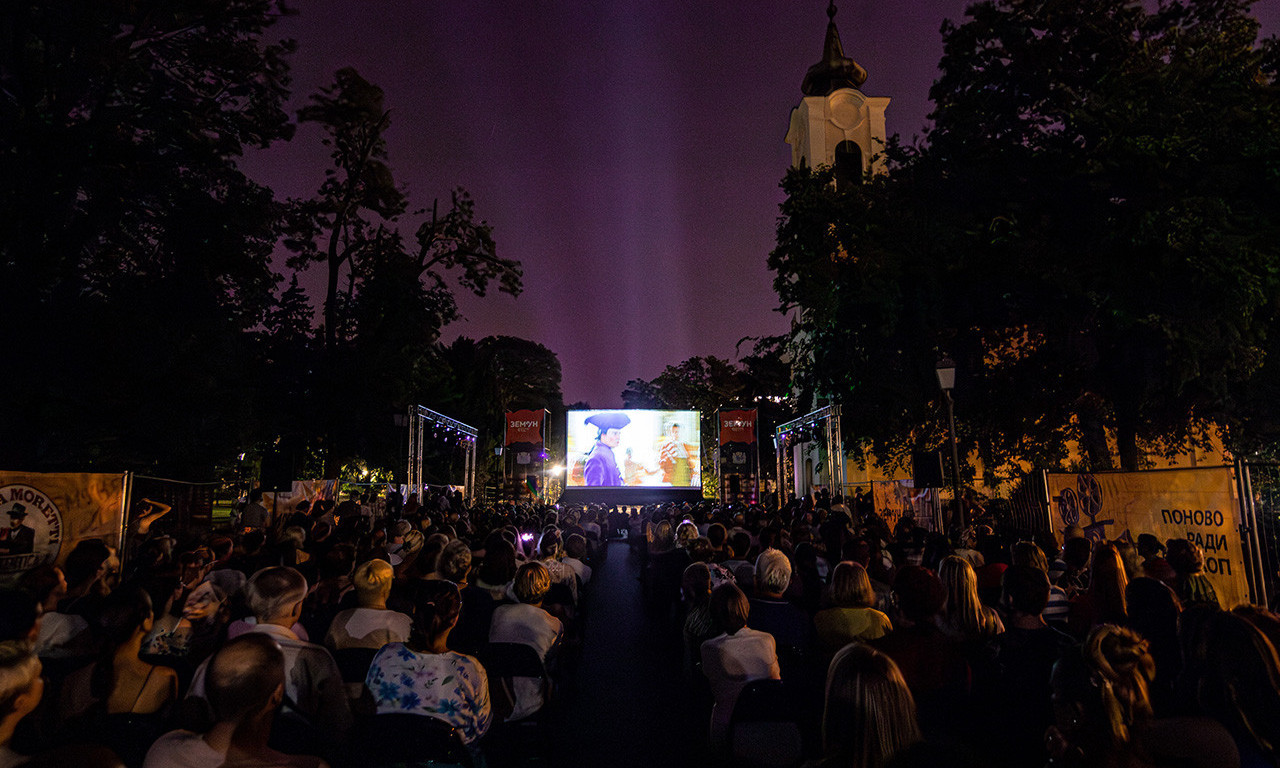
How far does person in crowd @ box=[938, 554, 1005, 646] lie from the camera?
3.97 metres

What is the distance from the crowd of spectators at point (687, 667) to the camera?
2223 mm

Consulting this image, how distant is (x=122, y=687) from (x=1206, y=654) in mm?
4476

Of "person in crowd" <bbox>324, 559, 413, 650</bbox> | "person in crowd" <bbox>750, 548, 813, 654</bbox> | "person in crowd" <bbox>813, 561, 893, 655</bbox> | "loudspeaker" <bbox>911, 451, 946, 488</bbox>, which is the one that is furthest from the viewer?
"loudspeaker" <bbox>911, 451, 946, 488</bbox>

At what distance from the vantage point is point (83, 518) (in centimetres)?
848

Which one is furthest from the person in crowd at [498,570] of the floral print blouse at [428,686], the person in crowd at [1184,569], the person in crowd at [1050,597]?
the person in crowd at [1184,569]

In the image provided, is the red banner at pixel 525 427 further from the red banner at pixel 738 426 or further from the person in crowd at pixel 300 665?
the person in crowd at pixel 300 665

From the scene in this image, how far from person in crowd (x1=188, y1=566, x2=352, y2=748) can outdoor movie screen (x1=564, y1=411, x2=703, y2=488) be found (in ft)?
85.1

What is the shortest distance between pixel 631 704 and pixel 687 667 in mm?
1175

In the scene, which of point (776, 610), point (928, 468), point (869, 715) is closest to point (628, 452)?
point (928, 468)

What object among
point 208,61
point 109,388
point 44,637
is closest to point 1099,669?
point 44,637

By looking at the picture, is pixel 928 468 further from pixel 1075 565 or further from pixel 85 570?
pixel 85 570

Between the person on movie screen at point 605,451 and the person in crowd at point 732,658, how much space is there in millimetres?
25348

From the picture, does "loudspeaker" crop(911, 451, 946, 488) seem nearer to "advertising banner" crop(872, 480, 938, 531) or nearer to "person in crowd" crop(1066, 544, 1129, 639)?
"advertising banner" crop(872, 480, 938, 531)

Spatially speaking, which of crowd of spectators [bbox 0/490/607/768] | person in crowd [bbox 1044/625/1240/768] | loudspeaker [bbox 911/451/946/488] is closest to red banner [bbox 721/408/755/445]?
loudspeaker [bbox 911/451/946/488]
